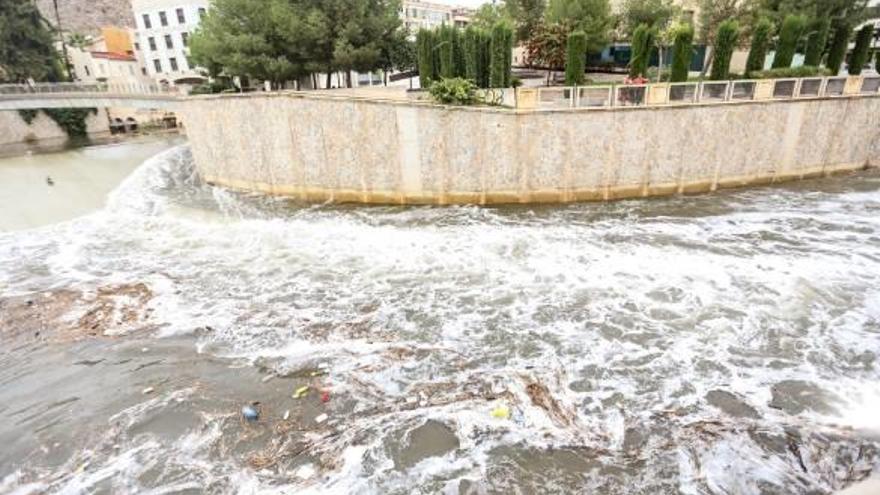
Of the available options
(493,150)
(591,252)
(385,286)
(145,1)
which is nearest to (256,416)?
A: (385,286)

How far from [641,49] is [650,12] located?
10.2 meters

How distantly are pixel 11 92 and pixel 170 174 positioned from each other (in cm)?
1480

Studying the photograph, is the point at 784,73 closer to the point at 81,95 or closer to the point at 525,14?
the point at 525,14

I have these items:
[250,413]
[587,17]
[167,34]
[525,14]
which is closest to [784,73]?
[587,17]

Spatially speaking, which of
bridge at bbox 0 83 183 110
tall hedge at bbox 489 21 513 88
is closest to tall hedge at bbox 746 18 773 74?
tall hedge at bbox 489 21 513 88

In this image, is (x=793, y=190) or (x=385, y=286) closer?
(x=385, y=286)

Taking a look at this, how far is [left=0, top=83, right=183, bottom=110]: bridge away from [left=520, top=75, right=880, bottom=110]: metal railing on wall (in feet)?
75.6

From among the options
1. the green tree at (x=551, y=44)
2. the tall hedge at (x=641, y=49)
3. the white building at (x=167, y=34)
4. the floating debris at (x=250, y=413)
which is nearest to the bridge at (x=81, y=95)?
the white building at (x=167, y=34)

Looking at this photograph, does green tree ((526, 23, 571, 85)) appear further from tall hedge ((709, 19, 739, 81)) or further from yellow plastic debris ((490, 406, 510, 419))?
yellow plastic debris ((490, 406, 510, 419))

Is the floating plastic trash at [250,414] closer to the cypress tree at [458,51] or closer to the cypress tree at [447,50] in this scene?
the cypress tree at [447,50]

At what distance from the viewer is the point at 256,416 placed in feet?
22.5

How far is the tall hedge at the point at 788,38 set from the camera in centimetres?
1808

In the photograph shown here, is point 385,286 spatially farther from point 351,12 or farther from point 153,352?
point 351,12

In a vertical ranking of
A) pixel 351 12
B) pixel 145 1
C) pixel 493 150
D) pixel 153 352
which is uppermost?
pixel 145 1
